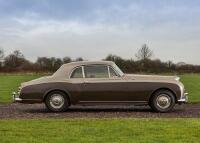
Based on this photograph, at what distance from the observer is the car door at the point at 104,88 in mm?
18250

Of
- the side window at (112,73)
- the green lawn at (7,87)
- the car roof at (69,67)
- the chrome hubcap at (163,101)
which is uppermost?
the car roof at (69,67)

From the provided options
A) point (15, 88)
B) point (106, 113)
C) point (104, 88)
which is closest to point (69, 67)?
point (104, 88)

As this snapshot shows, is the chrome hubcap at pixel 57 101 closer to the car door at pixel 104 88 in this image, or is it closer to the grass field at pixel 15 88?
the car door at pixel 104 88

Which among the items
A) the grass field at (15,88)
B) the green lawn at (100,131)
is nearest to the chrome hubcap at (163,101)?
the green lawn at (100,131)

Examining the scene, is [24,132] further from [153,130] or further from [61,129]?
[153,130]

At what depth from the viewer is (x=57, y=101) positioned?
1833cm

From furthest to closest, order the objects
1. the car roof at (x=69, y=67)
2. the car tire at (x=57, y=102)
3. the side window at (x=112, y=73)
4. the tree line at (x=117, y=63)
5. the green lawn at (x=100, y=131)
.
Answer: the tree line at (x=117, y=63) → the car roof at (x=69, y=67) → the side window at (x=112, y=73) → the car tire at (x=57, y=102) → the green lawn at (x=100, y=131)

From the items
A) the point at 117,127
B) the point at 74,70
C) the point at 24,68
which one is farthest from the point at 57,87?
the point at 24,68

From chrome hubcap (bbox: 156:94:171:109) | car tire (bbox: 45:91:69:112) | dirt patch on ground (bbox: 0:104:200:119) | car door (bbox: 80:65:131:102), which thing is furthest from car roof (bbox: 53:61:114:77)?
chrome hubcap (bbox: 156:94:171:109)

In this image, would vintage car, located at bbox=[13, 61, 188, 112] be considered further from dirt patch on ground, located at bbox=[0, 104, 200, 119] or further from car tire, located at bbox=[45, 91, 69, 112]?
dirt patch on ground, located at bbox=[0, 104, 200, 119]

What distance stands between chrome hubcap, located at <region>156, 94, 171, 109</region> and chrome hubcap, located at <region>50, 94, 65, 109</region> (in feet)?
10.1

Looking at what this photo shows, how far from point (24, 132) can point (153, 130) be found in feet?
9.11

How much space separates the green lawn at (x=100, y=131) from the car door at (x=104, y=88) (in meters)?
3.72

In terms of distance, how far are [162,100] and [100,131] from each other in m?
6.32
